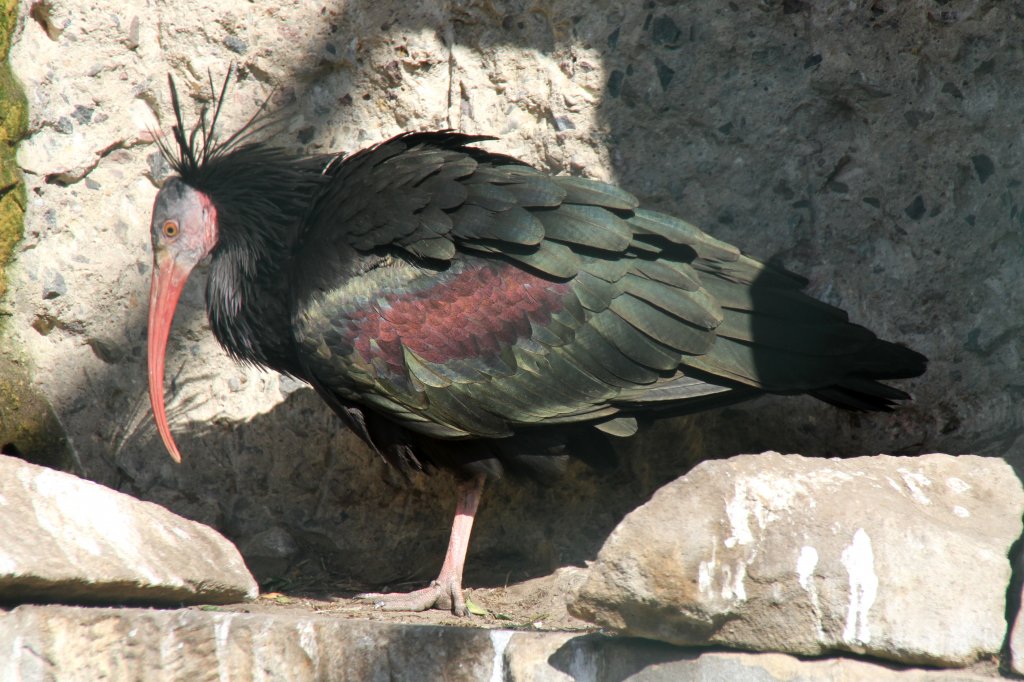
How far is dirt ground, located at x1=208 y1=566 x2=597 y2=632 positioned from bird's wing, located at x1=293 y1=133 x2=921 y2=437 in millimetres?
668

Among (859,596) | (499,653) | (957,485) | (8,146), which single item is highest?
(8,146)

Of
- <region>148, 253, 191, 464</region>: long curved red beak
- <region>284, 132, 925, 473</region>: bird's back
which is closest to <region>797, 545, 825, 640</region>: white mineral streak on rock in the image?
<region>284, 132, 925, 473</region>: bird's back

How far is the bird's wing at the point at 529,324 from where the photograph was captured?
366 centimetres

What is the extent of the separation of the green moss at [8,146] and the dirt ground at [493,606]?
64.1 inches

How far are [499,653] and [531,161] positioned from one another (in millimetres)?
2153

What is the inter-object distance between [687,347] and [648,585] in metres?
1.21

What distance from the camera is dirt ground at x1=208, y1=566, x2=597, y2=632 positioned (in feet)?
12.6

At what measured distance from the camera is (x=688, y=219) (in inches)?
169

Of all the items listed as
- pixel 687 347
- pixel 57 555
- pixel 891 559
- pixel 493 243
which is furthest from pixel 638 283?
pixel 57 555

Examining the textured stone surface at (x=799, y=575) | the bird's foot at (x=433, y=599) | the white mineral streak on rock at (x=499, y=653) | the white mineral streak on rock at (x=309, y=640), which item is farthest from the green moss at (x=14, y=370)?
the textured stone surface at (x=799, y=575)

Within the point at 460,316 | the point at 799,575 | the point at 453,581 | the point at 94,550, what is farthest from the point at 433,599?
the point at 799,575

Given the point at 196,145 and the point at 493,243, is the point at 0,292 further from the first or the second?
the point at 493,243

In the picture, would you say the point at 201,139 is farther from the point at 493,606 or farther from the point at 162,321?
the point at 493,606

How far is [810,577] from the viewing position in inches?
102
